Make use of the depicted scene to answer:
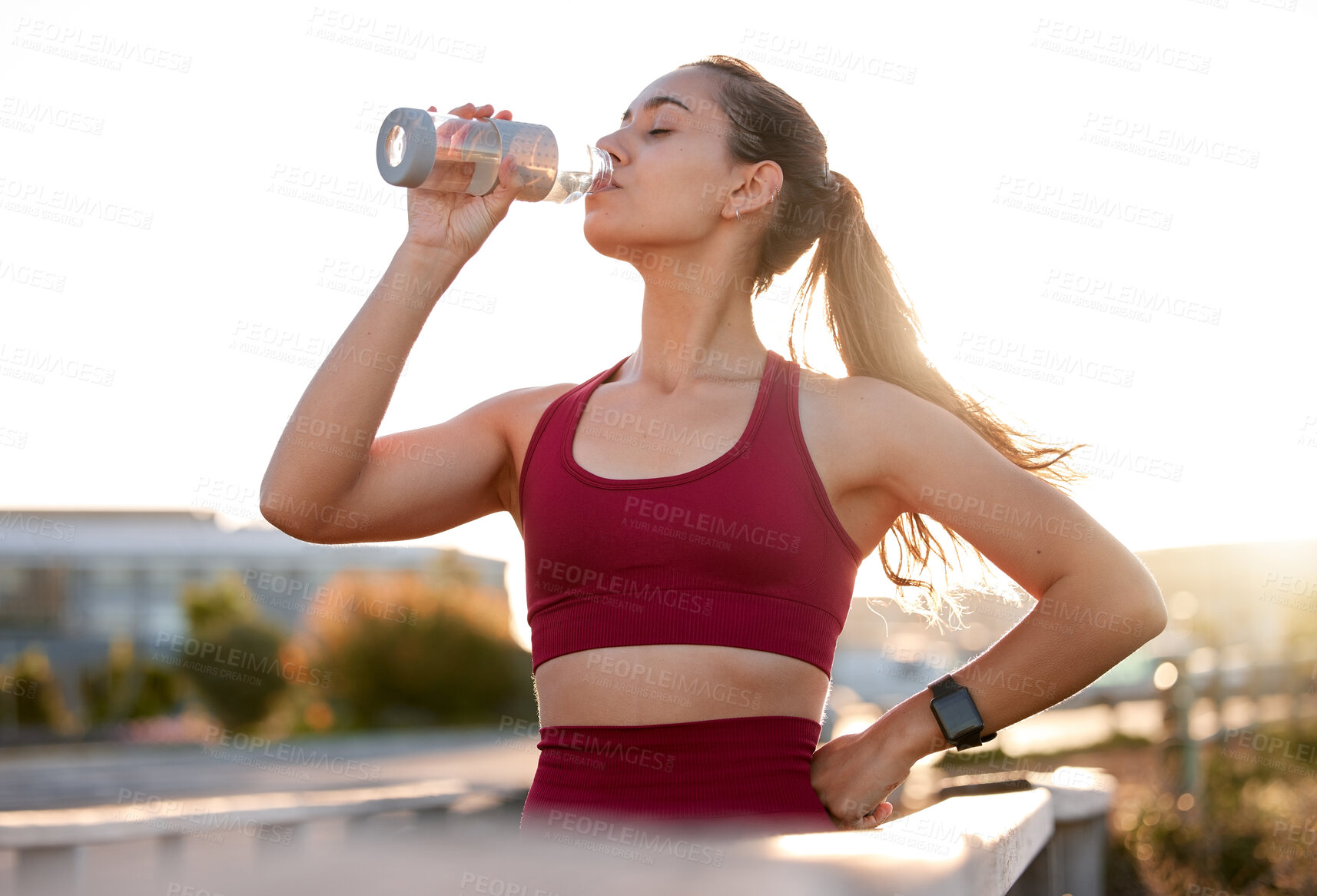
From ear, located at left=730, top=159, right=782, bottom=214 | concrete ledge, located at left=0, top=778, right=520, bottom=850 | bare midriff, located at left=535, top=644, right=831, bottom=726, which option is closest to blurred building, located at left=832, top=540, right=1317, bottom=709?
bare midriff, located at left=535, top=644, right=831, bottom=726

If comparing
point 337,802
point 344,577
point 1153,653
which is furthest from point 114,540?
point 337,802

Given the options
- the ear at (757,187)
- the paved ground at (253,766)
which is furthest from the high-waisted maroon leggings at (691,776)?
the paved ground at (253,766)

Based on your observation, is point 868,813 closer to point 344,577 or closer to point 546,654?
point 546,654

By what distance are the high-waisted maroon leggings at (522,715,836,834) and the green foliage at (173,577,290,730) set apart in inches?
1061

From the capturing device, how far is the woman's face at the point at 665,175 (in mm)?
2438

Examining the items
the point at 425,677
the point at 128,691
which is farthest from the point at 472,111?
the point at 128,691

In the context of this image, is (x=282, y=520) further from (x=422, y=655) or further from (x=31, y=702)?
(x=31, y=702)

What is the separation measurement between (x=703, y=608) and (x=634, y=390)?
1.94ft

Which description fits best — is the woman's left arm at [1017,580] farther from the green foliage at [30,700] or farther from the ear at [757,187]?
the green foliage at [30,700]

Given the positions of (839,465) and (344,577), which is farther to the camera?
(344,577)

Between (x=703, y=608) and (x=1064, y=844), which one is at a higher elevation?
(x=703, y=608)

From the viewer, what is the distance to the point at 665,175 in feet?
8.08

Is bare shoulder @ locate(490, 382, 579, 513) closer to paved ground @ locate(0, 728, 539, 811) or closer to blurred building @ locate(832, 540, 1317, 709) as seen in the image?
blurred building @ locate(832, 540, 1317, 709)

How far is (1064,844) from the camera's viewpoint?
3209mm
